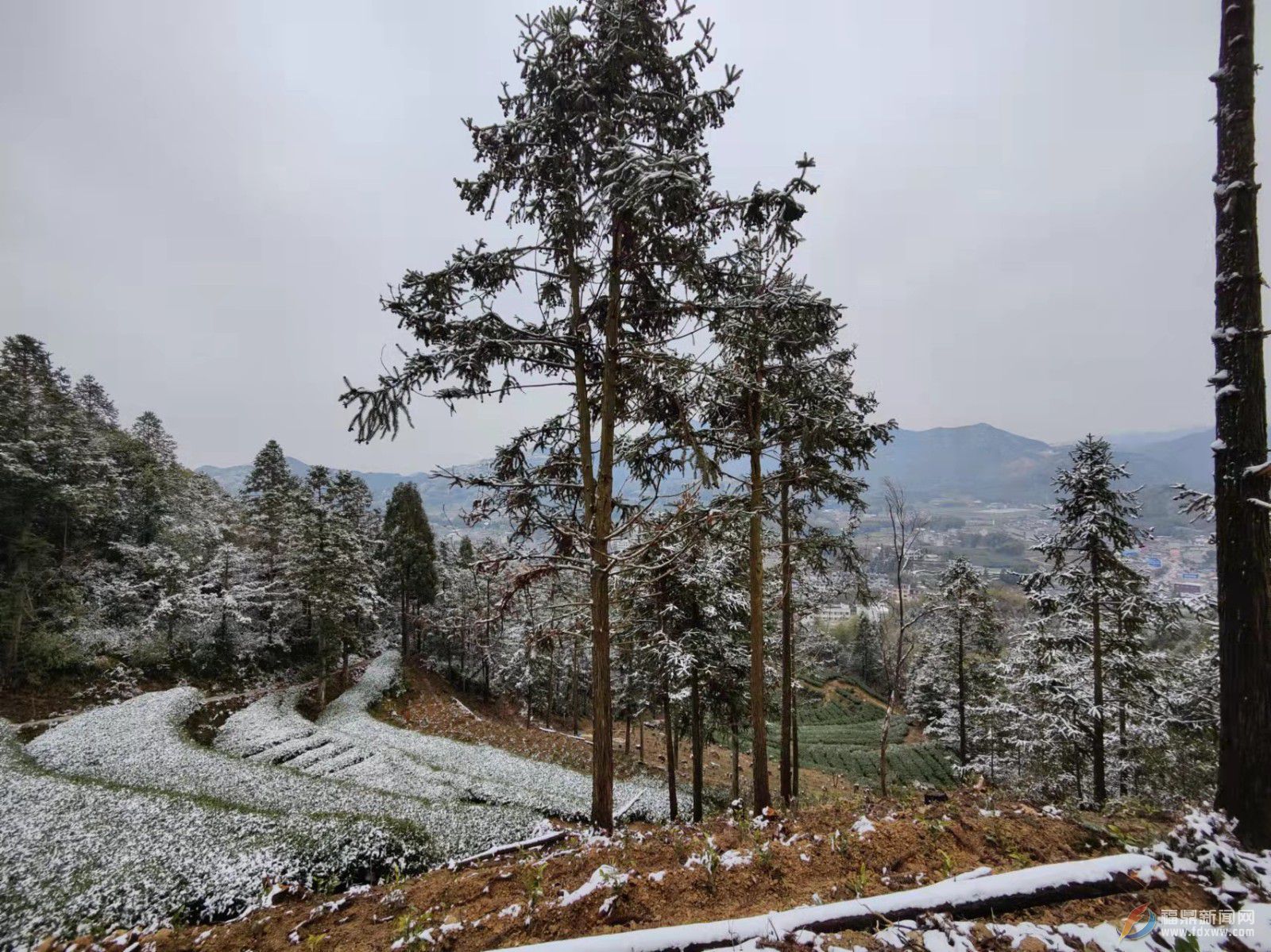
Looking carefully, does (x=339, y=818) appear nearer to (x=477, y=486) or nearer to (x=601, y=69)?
(x=477, y=486)

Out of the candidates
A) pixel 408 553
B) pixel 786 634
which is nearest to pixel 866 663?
pixel 408 553

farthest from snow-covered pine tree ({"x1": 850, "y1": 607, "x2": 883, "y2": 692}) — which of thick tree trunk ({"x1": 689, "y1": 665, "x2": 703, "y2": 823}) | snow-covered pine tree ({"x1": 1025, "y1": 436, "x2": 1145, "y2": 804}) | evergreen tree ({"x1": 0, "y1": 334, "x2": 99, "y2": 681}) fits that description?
evergreen tree ({"x1": 0, "y1": 334, "x2": 99, "y2": 681})

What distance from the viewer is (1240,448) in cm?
412

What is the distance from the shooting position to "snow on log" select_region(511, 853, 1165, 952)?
Result: 2.88 metres

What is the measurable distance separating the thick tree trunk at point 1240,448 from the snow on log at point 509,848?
6.59m

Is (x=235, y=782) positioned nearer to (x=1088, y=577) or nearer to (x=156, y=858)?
(x=156, y=858)

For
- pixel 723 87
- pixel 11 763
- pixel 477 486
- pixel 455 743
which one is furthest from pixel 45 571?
pixel 723 87

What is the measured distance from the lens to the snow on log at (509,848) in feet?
17.7

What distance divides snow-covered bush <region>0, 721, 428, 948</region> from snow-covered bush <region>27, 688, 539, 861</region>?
0.75m

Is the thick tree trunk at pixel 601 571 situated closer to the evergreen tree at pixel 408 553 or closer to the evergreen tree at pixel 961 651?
the evergreen tree at pixel 961 651

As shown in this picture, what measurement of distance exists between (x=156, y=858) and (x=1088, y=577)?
65.2 feet

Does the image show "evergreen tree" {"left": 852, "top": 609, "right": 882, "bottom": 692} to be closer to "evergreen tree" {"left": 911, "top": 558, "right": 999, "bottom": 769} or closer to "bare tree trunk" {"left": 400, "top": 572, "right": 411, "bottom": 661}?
"evergreen tree" {"left": 911, "top": 558, "right": 999, "bottom": 769}

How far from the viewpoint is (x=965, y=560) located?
20672 millimetres

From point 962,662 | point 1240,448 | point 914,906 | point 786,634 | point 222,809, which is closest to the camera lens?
point 914,906
